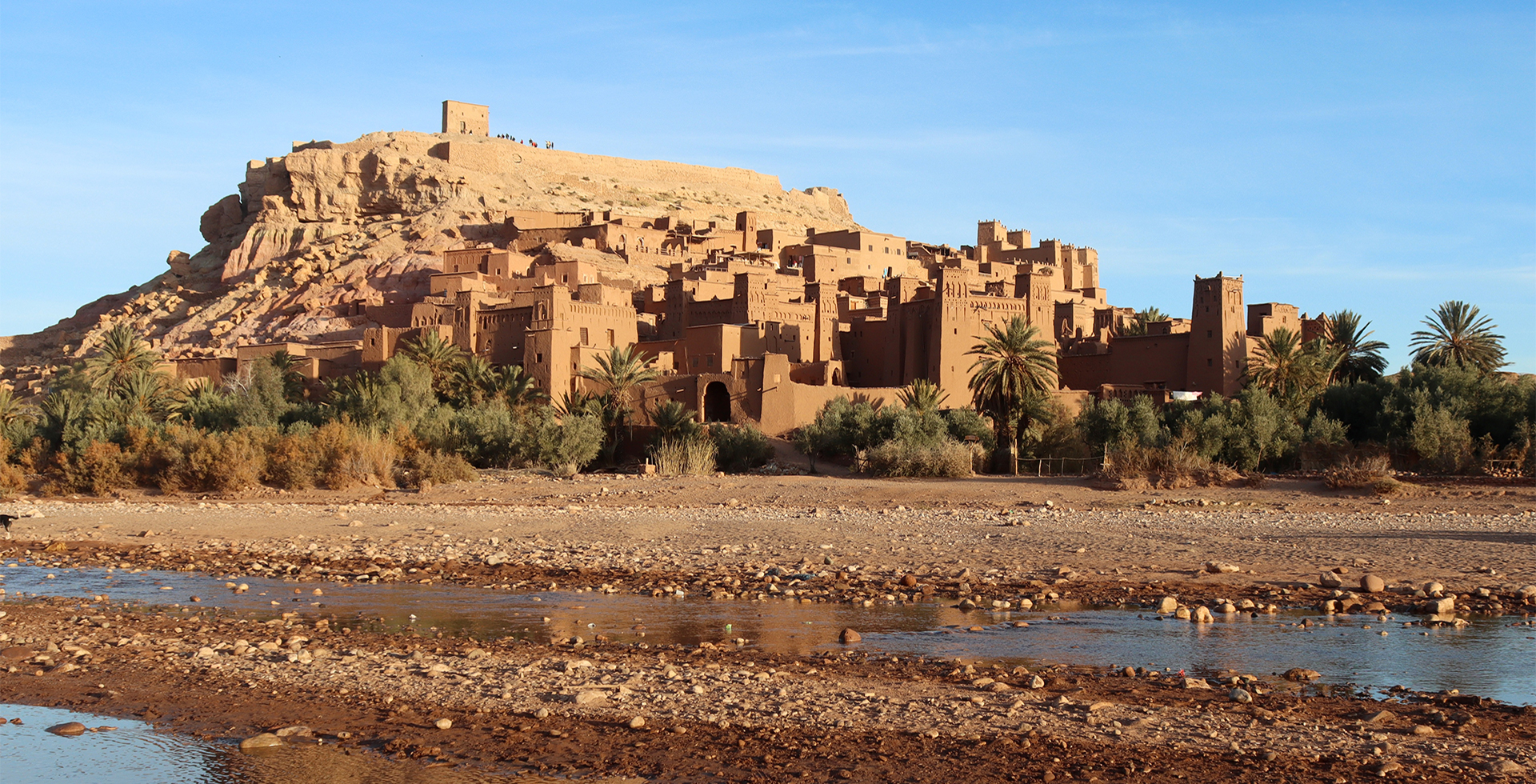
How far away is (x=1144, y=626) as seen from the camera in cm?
1098

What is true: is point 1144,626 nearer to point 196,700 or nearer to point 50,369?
point 196,700


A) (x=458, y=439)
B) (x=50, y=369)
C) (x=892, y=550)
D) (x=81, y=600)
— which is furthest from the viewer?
(x=50, y=369)

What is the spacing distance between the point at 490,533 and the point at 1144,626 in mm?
10766

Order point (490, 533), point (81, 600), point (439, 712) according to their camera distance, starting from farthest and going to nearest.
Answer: point (490, 533), point (81, 600), point (439, 712)

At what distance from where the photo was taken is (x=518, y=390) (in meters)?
34.3

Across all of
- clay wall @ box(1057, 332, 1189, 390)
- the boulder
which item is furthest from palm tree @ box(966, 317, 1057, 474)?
the boulder

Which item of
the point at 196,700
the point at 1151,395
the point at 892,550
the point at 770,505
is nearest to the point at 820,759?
the point at 196,700

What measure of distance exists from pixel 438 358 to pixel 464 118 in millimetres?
48629

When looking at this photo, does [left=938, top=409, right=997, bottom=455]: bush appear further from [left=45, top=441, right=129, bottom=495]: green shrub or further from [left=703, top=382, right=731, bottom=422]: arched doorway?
[left=45, top=441, right=129, bottom=495]: green shrub

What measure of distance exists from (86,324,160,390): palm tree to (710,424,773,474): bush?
1792 centimetres

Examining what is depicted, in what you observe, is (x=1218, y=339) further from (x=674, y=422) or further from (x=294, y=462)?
(x=294, y=462)

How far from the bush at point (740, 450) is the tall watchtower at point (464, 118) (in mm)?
55003

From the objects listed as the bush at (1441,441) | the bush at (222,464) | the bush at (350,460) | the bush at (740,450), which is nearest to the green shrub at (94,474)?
the bush at (222,464)

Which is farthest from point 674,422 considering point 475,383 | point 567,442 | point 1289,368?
point 1289,368
